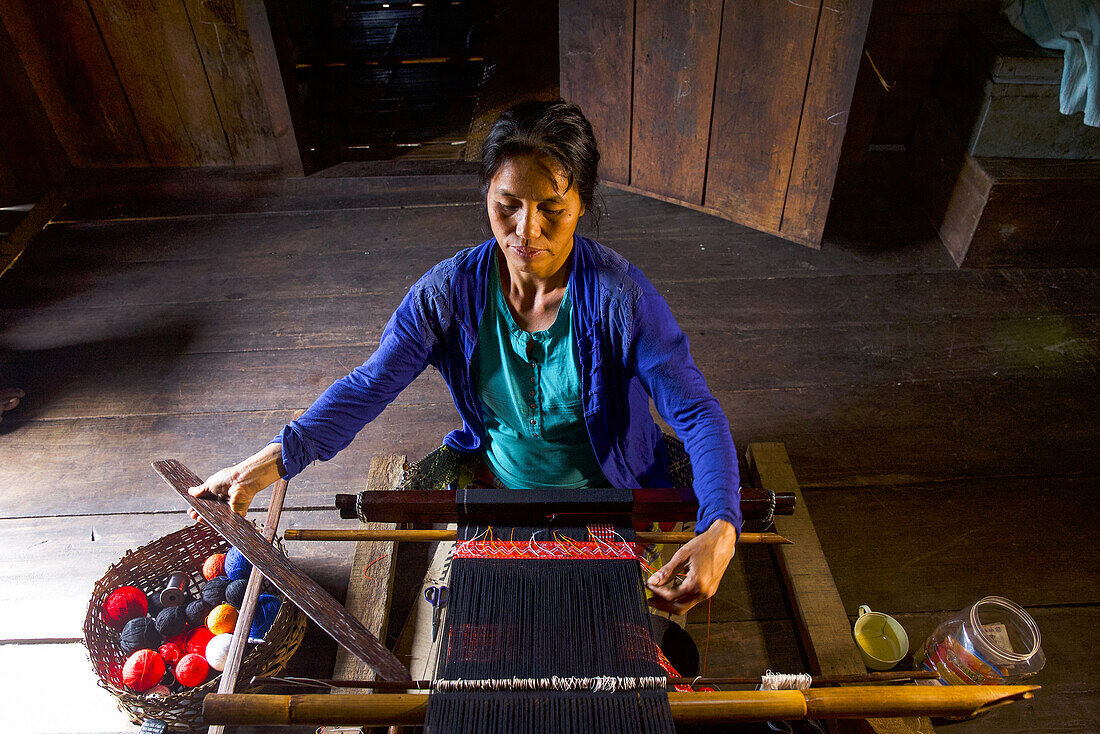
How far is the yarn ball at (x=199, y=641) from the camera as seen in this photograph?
62.1 inches

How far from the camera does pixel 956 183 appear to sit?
292 centimetres

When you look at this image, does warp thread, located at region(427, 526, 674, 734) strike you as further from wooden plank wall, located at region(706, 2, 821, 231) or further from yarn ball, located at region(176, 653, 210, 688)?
wooden plank wall, located at region(706, 2, 821, 231)

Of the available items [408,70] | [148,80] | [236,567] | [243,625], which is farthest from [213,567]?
[408,70]

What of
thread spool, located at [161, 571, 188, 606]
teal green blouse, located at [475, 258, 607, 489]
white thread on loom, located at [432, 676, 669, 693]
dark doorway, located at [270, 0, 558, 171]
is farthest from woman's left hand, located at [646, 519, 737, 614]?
dark doorway, located at [270, 0, 558, 171]

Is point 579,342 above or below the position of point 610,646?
above

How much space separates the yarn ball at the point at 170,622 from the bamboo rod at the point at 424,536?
1.77 ft

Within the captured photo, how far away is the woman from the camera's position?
1.21 metres

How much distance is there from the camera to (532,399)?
1477 mm

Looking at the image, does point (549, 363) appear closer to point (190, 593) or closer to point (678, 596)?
point (678, 596)

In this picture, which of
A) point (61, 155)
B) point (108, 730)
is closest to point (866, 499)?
point (108, 730)

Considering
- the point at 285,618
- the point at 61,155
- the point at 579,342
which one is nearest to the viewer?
the point at 579,342

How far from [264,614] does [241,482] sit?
0.58 metres

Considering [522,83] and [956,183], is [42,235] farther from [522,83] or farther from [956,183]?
[956,183]

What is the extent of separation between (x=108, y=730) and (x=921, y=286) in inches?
123
